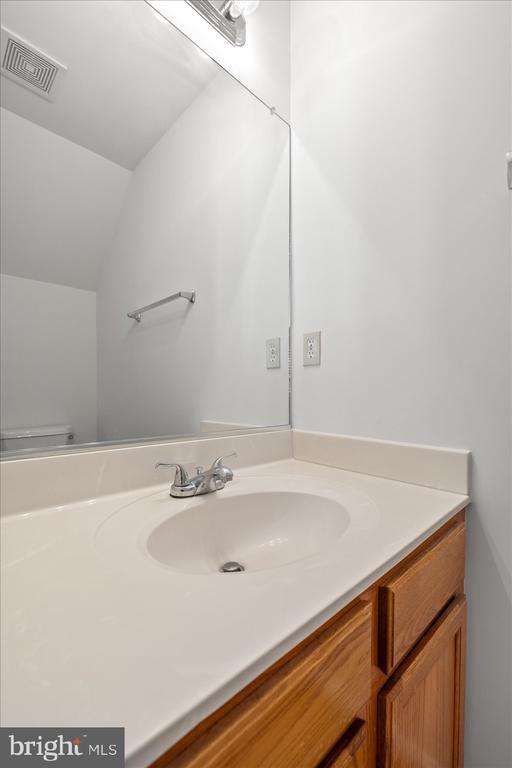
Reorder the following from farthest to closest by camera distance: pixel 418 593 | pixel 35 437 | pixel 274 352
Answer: pixel 274 352 → pixel 35 437 → pixel 418 593

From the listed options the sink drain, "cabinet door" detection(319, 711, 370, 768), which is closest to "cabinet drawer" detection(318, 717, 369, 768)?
"cabinet door" detection(319, 711, 370, 768)

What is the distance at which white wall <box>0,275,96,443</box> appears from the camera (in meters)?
0.70

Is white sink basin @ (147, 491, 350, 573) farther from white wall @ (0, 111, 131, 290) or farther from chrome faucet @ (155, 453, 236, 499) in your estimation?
white wall @ (0, 111, 131, 290)

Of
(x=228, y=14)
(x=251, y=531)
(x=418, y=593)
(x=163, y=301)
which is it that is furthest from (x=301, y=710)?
(x=228, y=14)

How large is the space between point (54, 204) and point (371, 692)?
106 cm

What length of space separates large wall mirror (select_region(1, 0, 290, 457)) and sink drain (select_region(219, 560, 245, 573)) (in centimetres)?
35

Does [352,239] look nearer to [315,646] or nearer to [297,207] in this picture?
[297,207]

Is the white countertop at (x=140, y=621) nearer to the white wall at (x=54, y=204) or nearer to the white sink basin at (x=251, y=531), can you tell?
the white sink basin at (x=251, y=531)

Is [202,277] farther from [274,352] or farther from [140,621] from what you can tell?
[140,621]

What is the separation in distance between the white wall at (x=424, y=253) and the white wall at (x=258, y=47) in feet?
0.37

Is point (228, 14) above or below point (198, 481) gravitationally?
above

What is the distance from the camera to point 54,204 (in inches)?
30.0

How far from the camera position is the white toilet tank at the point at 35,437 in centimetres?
68

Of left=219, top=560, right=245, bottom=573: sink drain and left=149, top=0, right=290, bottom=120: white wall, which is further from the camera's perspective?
left=149, top=0, right=290, bottom=120: white wall
